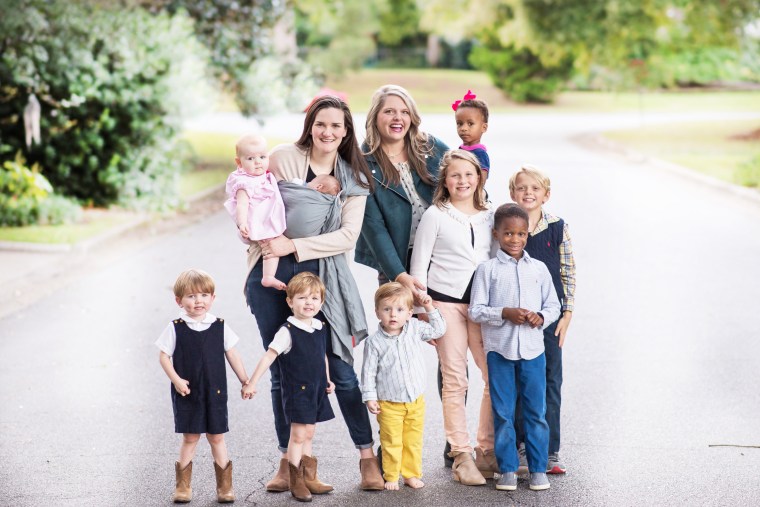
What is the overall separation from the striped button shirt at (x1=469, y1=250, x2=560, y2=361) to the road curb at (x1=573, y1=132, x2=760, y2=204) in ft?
39.9

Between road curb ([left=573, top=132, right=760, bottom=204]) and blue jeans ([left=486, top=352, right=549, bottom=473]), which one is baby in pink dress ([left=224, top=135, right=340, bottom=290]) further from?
road curb ([left=573, top=132, right=760, bottom=204])

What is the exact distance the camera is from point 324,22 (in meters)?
53.7

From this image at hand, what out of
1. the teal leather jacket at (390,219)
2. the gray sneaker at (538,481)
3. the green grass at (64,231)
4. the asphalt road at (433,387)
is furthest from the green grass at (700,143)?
the gray sneaker at (538,481)

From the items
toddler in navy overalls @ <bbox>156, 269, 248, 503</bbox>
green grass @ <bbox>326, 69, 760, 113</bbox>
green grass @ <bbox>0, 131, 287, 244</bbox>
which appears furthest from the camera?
green grass @ <bbox>326, 69, 760, 113</bbox>

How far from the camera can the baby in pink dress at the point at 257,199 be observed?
199 inches

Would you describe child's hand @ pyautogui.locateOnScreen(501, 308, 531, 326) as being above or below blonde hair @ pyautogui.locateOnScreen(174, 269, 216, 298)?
below

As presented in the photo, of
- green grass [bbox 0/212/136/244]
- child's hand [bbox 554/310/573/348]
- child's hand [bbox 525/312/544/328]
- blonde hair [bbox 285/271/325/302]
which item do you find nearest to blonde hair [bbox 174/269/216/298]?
blonde hair [bbox 285/271/325/302]

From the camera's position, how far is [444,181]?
214 inches

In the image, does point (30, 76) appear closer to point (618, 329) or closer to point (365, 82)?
point (618, 329)

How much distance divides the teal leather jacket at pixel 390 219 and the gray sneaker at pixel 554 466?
4.01ft

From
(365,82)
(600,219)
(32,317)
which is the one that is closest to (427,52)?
(365,82)

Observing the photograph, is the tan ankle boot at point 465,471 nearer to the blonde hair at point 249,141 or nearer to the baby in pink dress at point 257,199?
the baby in pink dress at point 257,199

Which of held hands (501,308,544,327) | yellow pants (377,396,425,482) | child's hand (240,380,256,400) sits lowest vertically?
yellow pants (377,396,425,482)

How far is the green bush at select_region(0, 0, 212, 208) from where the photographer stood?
552 inches
